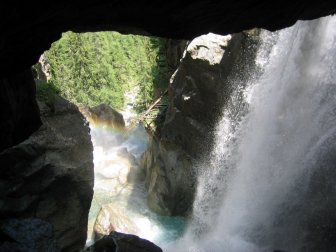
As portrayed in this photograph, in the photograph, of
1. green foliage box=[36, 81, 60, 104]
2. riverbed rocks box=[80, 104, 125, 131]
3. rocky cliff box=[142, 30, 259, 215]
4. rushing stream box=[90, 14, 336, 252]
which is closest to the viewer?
green foliage box=[36, 81, 60, 104]

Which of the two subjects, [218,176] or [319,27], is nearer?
[319,27]

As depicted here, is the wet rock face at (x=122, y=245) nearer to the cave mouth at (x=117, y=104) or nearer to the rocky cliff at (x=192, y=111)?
the cave mouth at (x=117, y=104)

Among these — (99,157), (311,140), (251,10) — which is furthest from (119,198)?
(251,10)

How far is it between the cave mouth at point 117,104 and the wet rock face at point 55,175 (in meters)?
0.92

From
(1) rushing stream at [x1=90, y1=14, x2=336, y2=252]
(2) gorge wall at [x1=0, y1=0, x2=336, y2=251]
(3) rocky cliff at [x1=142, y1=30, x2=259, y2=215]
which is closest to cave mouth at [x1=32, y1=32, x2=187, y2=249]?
(1) rushing stream at [x1=90, y1=14, x2=336, y2=252]

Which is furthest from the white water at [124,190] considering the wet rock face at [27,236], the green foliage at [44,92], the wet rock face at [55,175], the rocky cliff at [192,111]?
the wet rock face at [27,236]

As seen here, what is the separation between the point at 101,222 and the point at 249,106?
767 cm

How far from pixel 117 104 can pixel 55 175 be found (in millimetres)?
21455

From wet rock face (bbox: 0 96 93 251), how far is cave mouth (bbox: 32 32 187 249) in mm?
920

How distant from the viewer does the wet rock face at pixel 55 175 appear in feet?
30.6

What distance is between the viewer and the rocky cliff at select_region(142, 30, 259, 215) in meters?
14.3

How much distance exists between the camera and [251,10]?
561 cm

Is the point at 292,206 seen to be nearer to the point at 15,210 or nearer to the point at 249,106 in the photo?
the point at 249,106

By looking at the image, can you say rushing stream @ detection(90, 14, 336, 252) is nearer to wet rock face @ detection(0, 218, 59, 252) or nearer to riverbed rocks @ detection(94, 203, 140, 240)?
riverbed rocks @ detection(94, 203, 140, 240)
